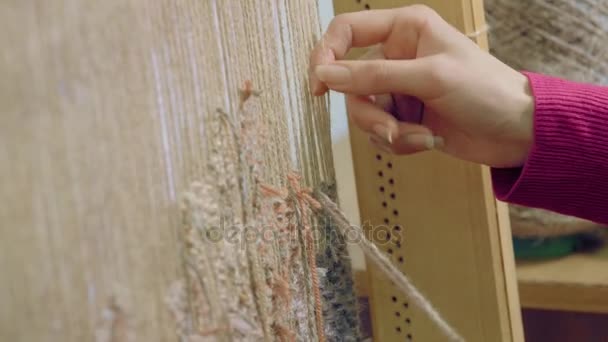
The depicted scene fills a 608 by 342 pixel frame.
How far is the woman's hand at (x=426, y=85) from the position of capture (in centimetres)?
52

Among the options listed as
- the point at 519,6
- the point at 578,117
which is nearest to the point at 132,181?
the point at 578,117

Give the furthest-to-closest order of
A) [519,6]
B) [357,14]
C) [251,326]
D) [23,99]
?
[519,6]
[357,14]
[251,326]
[23,99]

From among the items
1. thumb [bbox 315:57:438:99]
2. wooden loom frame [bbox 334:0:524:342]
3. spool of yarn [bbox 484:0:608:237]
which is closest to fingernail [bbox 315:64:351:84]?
thumb [bbox 315:57:438:99]

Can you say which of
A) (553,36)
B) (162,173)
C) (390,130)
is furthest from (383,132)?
(553,36)

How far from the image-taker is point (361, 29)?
0.57 meters

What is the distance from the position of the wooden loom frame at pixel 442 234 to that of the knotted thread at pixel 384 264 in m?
0.11

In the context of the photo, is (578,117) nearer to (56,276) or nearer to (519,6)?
(519,6)

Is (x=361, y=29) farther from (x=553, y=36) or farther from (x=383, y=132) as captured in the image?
(x=553, y=36)

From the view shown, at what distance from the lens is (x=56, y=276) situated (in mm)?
298

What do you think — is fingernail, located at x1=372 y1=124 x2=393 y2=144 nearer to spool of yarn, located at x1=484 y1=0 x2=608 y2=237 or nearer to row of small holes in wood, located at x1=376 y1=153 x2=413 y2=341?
row of small holes in wood, located at x1=376 y1=153 x2=413 y2=341

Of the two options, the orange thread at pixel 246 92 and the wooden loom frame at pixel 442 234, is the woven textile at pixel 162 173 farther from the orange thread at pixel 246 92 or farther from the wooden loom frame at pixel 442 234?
the wooden loom frame at pixel 442 234

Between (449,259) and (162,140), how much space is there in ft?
1.20

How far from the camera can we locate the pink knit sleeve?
22.7 inches

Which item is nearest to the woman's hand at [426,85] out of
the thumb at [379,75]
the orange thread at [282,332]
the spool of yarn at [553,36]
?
the thumb at [379,75]
